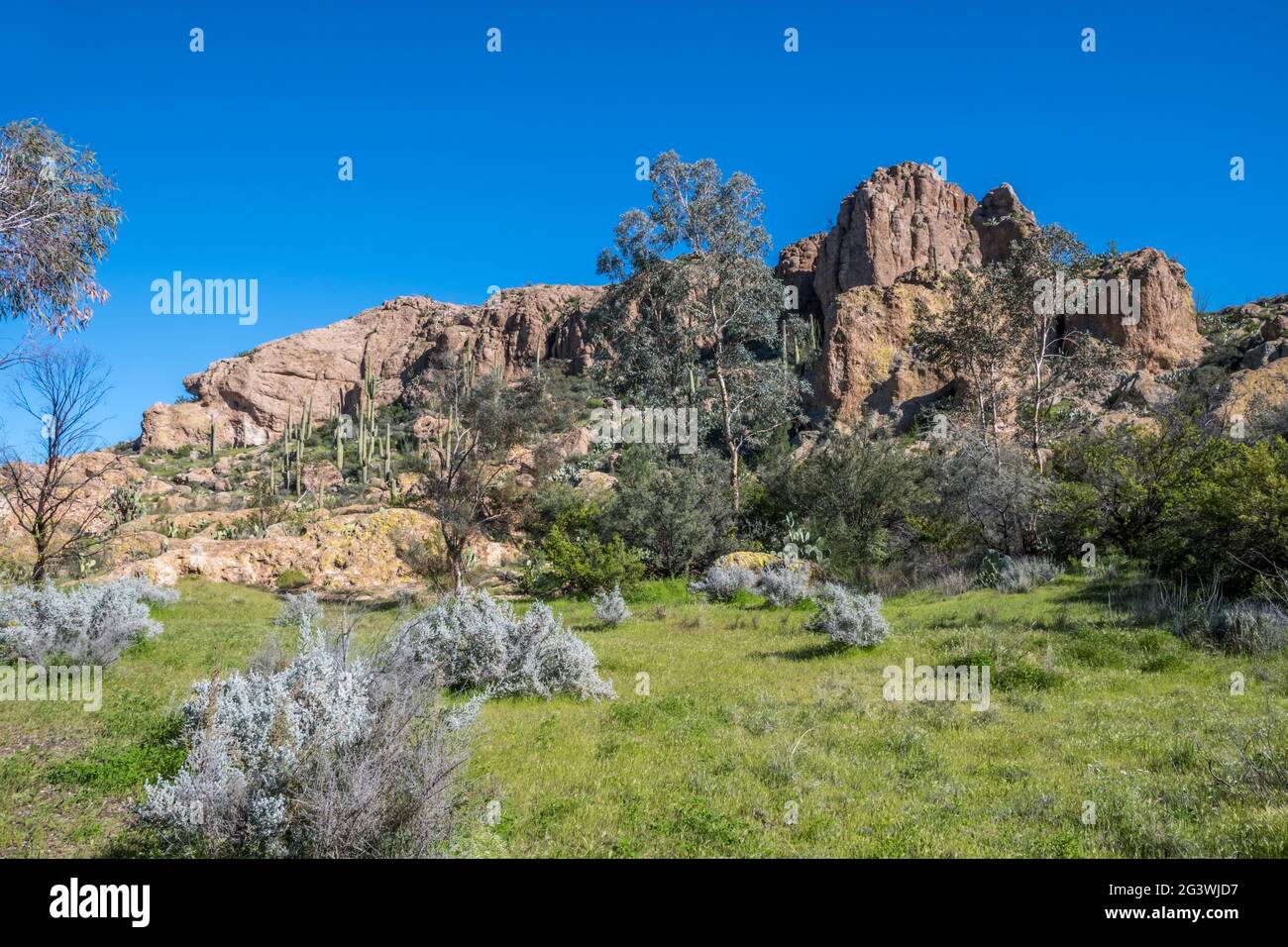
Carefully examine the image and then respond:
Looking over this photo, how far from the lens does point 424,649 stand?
7.89m

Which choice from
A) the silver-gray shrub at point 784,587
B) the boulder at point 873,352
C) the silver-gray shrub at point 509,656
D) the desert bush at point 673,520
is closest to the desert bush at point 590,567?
the desert bush at point 673,520

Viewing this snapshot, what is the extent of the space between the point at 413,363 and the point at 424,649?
9751cm

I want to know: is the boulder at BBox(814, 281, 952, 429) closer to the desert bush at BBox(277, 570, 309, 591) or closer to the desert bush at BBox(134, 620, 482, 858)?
the desert bush at BBox(277, 570, 309, 591)

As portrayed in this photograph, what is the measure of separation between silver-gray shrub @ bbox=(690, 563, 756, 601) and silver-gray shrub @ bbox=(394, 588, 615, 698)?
8.51m

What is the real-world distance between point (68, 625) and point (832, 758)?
380 inches

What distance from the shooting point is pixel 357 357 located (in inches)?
3952

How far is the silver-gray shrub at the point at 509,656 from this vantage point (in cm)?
798

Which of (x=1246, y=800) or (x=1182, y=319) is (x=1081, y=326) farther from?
(x=1246, y=800)

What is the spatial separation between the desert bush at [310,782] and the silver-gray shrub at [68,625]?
613 centimetres

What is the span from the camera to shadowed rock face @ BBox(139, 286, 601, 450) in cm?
8206

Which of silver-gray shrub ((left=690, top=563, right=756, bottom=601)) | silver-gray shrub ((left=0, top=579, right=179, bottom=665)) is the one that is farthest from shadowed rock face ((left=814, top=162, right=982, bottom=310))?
silver-gray shrub ((left=0, top=579, right=179, bottom=665))

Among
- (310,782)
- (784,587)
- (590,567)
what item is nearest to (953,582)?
(784,587)

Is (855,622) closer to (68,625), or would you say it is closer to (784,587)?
(784,587)

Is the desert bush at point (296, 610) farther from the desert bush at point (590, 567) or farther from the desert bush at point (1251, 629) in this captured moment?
the desert bush at point (1251, 629)
